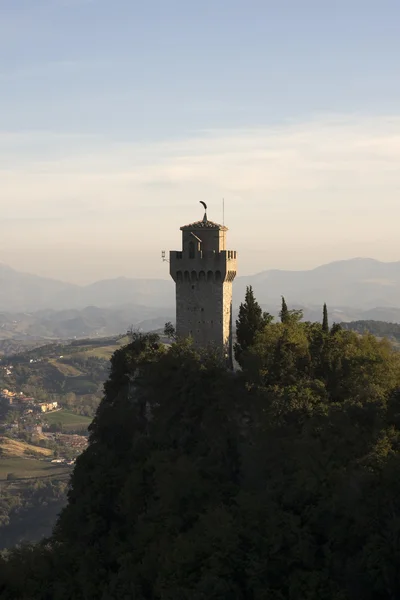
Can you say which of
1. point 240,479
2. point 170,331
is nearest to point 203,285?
point 170,331

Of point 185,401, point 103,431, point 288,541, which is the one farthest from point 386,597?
point 103,431

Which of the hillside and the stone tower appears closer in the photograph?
the hillside

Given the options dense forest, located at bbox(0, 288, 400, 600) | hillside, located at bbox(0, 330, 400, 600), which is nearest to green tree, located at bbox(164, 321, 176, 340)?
hillside, located at bbox(0, 330, 400, 600)

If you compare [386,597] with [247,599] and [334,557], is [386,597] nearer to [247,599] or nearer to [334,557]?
[334,557]

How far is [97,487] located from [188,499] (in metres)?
9.87

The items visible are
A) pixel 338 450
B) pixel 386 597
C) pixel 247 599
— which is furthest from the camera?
pixel 338 450

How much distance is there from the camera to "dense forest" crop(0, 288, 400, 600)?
42562 millimetres

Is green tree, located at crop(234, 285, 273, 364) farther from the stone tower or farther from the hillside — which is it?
the stone tower

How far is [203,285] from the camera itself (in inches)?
2511

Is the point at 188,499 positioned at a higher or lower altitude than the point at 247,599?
higher

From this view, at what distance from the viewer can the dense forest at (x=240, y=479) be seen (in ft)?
→ 140

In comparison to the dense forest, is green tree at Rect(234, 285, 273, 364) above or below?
above

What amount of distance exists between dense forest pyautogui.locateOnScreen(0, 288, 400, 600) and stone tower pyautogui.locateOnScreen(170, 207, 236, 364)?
214cm

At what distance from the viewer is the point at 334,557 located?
4194cm
